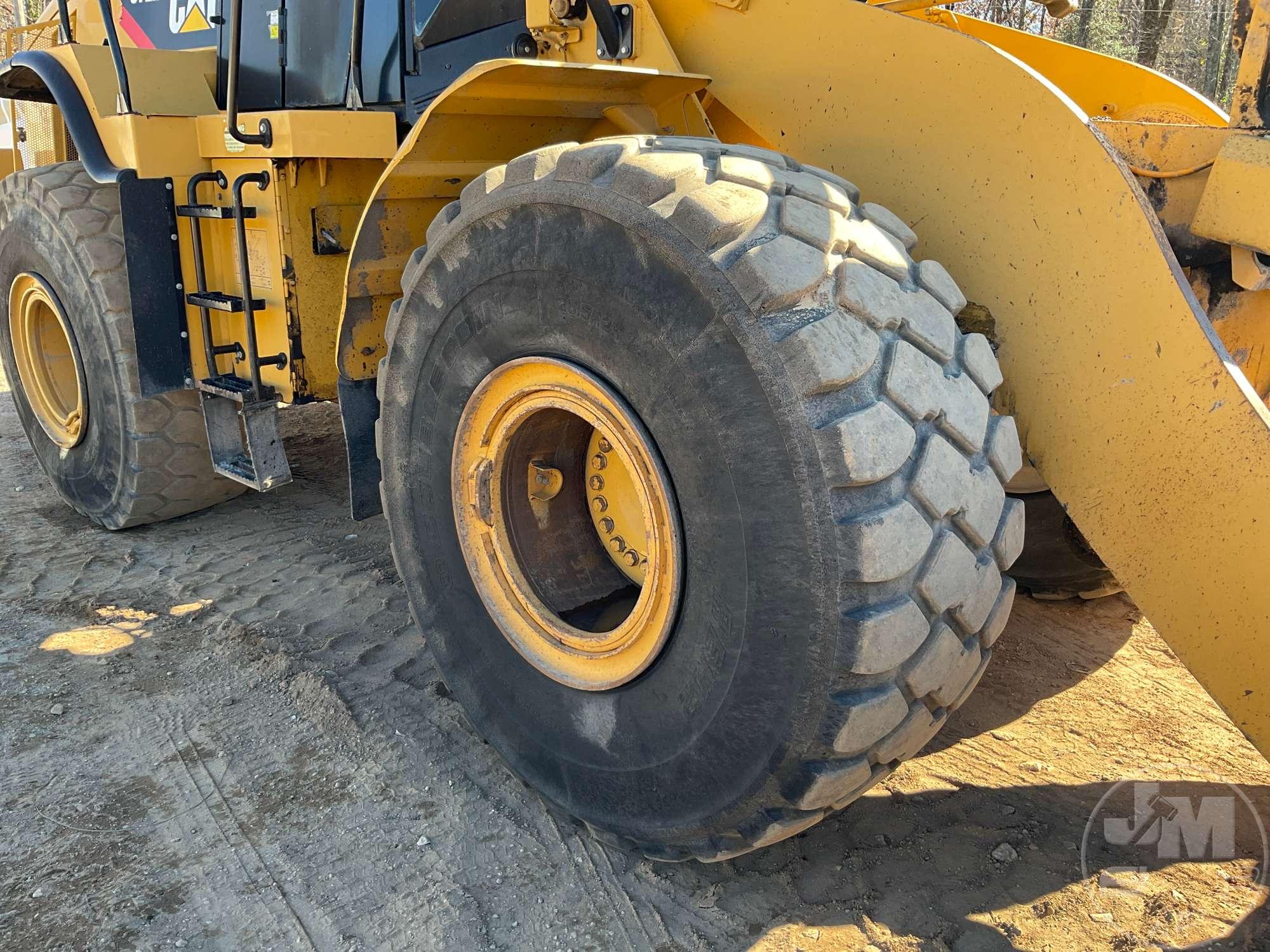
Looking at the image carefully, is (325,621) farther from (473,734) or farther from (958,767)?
(958,767)

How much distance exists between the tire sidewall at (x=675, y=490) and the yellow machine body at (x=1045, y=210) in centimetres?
47

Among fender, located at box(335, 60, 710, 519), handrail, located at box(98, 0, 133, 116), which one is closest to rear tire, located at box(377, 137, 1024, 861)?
fender, located at box(335, 60, 710, 519)

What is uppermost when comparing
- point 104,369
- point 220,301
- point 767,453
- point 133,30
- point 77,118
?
point 133,30

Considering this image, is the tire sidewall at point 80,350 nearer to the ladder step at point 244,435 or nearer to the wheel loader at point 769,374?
the ladder step at point 244,435

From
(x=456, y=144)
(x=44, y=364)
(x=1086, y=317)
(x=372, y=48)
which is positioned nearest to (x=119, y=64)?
(x=372, y=48)

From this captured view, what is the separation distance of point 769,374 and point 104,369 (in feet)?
11.4

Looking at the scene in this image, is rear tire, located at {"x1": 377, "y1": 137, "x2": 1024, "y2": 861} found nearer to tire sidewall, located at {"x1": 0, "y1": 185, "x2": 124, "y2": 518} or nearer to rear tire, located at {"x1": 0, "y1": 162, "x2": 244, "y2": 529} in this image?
rear tire, located at {"x1": 0, "y1": 162, "x2": 244, "y2": 529}

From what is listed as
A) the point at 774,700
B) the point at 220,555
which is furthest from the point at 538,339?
the point at 220,555

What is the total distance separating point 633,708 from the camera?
2.31 metres

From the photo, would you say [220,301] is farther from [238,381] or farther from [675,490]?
[675,490]

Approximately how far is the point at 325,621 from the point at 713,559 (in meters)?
2.17

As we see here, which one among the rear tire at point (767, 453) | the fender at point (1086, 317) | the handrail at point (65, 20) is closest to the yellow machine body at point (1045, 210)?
the fender at point (1086, 317)

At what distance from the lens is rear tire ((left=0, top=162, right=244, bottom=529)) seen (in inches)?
167

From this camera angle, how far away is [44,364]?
16.5 feet
